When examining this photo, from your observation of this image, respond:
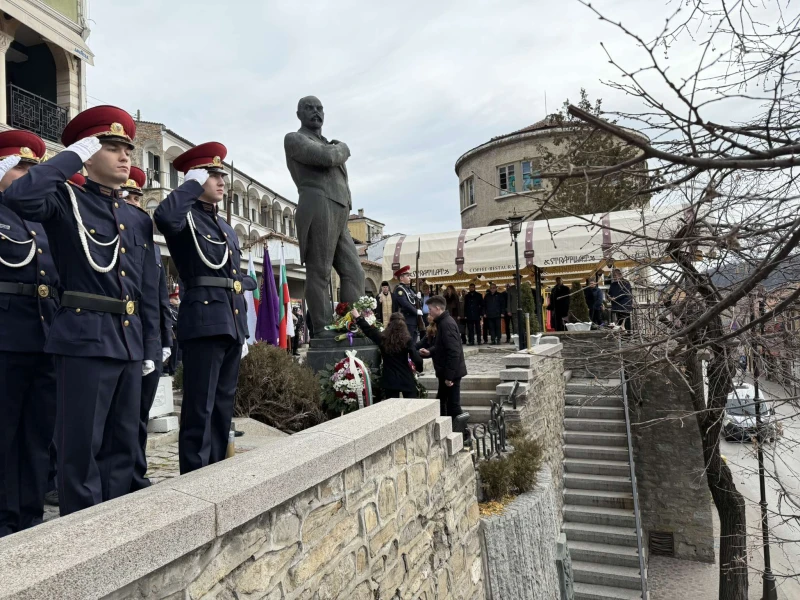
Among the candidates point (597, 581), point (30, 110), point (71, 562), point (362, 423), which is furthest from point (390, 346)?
point (30, 110)

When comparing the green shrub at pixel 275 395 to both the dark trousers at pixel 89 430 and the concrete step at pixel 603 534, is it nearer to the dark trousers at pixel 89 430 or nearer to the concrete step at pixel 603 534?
the dark trousers at pixel 89 430

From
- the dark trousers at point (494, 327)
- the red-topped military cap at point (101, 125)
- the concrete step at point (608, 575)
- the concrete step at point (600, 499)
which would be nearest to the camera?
the red-topped military cap at point (101, 125)

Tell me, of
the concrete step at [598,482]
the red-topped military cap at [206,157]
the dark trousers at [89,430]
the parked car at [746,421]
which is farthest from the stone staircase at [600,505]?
the dark trousers at [89,430]

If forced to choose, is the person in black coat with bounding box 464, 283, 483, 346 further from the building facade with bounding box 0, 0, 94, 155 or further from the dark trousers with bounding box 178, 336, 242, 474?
the dark trousers with bounding box 178, 336, 242, 474

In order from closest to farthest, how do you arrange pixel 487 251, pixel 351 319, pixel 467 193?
pixel 351 319 < pixel 487 251 < pixel 467 193

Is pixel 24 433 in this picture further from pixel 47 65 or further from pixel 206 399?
pixel 47 65

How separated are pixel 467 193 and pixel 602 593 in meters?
26.2

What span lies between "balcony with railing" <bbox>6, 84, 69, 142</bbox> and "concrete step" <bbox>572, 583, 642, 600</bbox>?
15183 mm

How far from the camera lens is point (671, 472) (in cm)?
1445

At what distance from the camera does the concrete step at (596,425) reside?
40.7 ft

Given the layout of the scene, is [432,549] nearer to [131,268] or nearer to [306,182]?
[131,268]

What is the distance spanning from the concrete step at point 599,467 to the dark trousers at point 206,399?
961cm

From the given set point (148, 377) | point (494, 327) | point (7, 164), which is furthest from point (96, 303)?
point (494, 327)

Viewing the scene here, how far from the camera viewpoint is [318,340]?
728 centimetres
